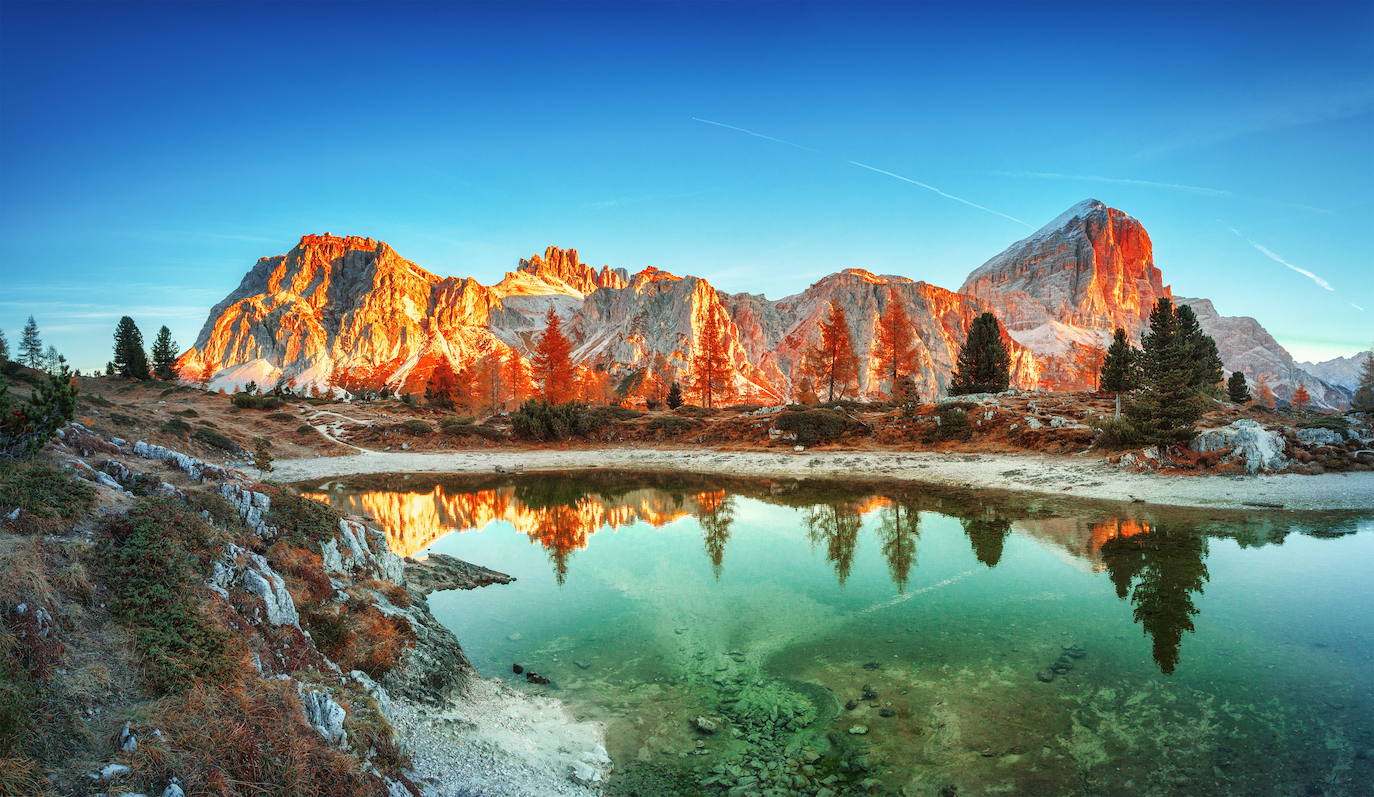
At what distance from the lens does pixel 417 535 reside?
21578 mm

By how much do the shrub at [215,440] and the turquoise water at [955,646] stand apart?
19.6 meters

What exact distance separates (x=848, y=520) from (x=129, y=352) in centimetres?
7991

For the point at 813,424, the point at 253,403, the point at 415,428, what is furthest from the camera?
the point at 253,403

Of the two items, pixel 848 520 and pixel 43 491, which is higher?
pixel 43 491

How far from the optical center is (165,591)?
22.7 feet

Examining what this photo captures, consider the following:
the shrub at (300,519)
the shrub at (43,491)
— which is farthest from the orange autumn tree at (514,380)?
the shrub at (43,491)

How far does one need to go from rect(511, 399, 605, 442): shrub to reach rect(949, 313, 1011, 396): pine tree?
3346cm

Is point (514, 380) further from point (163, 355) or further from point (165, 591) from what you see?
point (165, 591)

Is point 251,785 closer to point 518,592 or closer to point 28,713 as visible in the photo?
point 28,713

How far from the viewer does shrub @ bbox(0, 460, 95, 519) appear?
7.52 metres

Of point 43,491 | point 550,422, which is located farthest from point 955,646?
point 550,422

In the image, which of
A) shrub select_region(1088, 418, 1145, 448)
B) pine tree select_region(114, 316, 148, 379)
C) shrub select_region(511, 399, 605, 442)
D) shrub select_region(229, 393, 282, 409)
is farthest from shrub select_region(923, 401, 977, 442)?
pine tree select_region(114, 316, 148, 379)

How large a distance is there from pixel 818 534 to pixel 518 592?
10253 mm

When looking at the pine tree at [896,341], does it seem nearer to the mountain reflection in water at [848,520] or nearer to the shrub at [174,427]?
the mountain reflection in water at [848,520]
